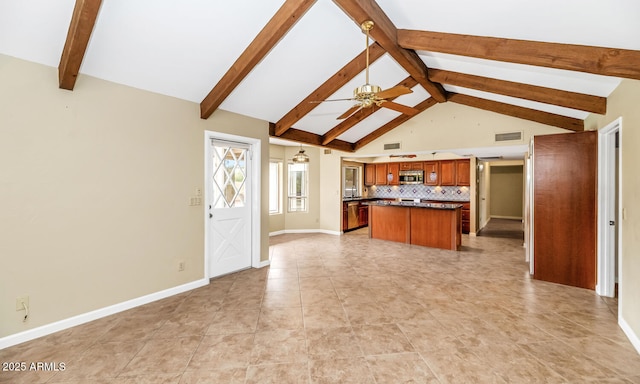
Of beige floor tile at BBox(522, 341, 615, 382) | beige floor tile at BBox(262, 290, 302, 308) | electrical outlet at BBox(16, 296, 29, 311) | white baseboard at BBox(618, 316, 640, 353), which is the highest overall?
electrical outlet at BBox(16, 296, 29, 311)

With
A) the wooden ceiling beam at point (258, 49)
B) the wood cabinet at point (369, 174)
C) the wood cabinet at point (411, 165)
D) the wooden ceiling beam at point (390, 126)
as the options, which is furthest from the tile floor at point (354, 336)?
the wood cabinet at point (369, 174)

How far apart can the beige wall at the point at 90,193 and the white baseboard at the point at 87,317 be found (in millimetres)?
53

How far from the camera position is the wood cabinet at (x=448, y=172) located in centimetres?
820

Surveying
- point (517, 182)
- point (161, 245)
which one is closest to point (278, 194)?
point (161, 245)

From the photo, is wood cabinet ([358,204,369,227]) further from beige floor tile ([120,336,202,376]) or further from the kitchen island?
beige floor tile ([120,336,202,376])

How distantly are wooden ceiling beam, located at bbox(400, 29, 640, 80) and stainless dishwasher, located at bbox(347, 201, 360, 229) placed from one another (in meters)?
5.44

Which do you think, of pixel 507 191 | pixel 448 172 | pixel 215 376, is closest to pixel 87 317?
pixel 215 376

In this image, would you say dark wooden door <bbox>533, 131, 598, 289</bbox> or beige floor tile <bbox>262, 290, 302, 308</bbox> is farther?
dark wooden door <bbox>533, 131, 598, 289</bbox>

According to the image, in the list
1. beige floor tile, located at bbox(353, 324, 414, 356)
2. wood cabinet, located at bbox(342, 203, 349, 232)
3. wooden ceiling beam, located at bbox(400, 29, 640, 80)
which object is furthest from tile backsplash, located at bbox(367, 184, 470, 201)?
beige floor tile, located at bbox(353, 324, 414, 356)

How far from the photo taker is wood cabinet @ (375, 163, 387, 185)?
30.8ft

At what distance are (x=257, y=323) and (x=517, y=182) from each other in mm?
12133

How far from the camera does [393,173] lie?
926 centimetres

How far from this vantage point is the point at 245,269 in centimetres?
461

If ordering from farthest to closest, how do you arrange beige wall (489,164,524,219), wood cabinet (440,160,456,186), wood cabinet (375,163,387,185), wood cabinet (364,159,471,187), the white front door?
beige wall (489,164,524,219) < wood cabinet (375,163,387,185) < wood cabinet (440,160,456,186) < wood cabinet (364,159,471,187) < the white front door
